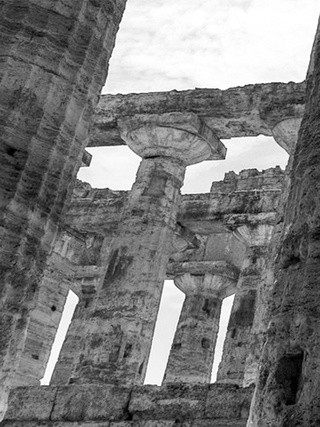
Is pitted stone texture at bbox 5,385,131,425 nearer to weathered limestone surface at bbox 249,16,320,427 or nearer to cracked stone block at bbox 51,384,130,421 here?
cracked stone block at bbox 51,384,130,421

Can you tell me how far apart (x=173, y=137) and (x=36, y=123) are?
7737 millimetres

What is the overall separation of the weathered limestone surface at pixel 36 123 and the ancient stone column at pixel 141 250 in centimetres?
625

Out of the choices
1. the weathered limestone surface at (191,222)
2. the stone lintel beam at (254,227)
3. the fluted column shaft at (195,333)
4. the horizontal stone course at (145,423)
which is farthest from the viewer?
the fluted column shaft at (195,333)

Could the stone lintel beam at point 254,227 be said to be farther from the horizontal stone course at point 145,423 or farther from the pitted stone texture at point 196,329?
the horizontal stone course at point 145,423

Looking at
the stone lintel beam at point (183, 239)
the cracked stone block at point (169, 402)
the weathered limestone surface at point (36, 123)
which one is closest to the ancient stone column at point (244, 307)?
the stone lintel beam at point (183, 239)

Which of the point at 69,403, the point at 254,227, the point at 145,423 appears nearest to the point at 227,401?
the point at 145,423

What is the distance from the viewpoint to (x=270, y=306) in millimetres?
3537

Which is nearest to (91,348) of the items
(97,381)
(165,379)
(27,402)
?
(97,381)

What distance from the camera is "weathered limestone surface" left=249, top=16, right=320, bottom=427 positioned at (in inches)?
122

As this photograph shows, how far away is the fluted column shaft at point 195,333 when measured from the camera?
57.4ft

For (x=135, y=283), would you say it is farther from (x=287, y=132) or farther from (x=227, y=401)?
(x=227, y=401)

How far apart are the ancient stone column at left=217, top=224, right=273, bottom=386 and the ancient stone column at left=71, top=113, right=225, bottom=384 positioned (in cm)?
182

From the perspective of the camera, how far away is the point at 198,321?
18469 millimetres

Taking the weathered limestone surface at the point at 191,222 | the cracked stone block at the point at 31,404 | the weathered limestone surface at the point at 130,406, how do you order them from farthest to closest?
1. the weathered limestone surface at the point at 191,222
2. the cracked stone block at the point at 31,404
3. the weathered limestone surface at the point at 130,406
